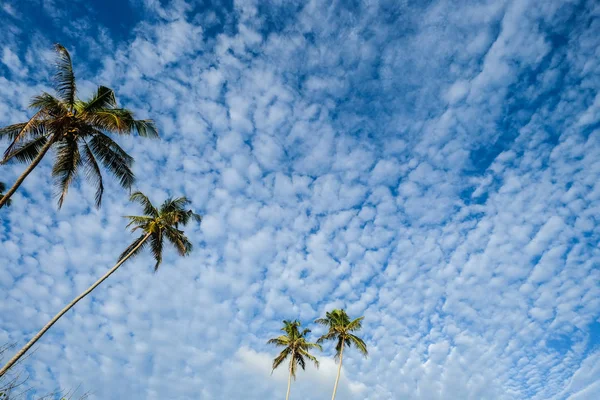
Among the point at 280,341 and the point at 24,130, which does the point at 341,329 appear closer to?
the point at 280,341

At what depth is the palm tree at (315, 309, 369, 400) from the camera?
111 feet

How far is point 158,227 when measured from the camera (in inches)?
880

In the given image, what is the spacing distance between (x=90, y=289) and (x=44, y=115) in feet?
30.9

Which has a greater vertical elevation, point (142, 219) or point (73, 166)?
point (142, 219)

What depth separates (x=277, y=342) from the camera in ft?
116

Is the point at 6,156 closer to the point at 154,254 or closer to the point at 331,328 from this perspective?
the point at 154,254

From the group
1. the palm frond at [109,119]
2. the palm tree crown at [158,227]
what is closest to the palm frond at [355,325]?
the palm tree crown at [158,227]

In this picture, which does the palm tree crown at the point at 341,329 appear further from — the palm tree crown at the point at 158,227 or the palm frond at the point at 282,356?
the palm tree crown at the point at 158,227

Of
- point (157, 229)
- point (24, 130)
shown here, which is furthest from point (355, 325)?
point (24, 130)

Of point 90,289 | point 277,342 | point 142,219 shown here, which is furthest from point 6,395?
point 277,342

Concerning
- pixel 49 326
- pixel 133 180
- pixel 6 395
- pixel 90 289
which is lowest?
pixel 6 395

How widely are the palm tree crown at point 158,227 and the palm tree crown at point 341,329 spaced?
59.1 feet

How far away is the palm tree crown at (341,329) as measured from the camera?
33844mm

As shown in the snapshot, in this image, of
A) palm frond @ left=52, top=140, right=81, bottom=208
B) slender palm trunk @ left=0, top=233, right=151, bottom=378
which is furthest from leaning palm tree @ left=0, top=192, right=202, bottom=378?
palm frond @ left=52, top=140, right=81, bottom=208
